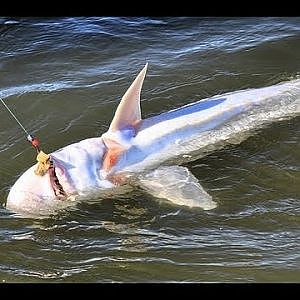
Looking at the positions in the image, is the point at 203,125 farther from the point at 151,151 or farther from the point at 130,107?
the point at 130,107

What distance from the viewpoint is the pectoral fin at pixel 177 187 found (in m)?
3.81

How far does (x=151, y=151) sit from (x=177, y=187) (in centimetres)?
47

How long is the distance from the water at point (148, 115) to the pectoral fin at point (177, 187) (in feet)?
0.22

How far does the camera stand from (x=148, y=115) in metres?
5.15

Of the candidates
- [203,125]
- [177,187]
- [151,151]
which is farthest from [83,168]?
[203,125]

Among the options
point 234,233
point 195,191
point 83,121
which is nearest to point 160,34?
point 83,121

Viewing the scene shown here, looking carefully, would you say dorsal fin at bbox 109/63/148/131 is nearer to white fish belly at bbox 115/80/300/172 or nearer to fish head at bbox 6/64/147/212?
fish head at bbox 6/64/147/212

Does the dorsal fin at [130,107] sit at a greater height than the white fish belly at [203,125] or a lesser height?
greater

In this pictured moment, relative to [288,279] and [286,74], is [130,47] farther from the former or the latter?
[288,279]

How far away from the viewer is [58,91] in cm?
581

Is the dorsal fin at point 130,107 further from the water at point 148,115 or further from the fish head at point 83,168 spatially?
the water at point 148,115

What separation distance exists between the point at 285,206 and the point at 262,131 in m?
1.11

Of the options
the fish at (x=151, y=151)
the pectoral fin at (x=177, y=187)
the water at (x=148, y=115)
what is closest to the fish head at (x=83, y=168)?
the fish at (x=151, y=151)
